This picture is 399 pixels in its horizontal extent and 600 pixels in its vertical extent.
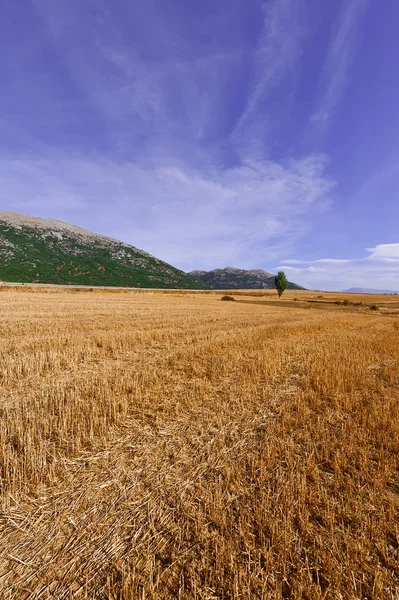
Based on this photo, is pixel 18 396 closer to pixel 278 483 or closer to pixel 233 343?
pixel 278 483

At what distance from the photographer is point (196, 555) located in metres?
2.67

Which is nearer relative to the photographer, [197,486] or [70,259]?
[197,486]

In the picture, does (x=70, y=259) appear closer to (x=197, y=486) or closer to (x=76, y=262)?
(x=76, y=262)

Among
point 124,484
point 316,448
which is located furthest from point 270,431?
point 124,484

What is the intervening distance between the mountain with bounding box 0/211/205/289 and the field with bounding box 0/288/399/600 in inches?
3890

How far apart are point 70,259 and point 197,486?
128 m

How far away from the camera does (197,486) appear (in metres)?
3.66

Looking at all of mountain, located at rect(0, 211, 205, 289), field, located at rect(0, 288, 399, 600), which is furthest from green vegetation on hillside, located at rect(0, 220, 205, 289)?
field, located at rect(0, 288, 399, 600)

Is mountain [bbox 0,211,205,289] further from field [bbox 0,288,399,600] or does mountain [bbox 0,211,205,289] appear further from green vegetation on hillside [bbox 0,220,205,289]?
field [bbox 0,288,399,600]

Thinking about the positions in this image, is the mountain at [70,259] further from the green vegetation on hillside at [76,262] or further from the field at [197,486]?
the field at [197,486]

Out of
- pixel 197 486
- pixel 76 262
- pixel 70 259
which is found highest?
pixel 70 259

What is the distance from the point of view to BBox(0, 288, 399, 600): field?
248 cm

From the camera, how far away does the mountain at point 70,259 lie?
96.4 m

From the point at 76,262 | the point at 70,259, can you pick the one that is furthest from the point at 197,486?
the point at 70,259
